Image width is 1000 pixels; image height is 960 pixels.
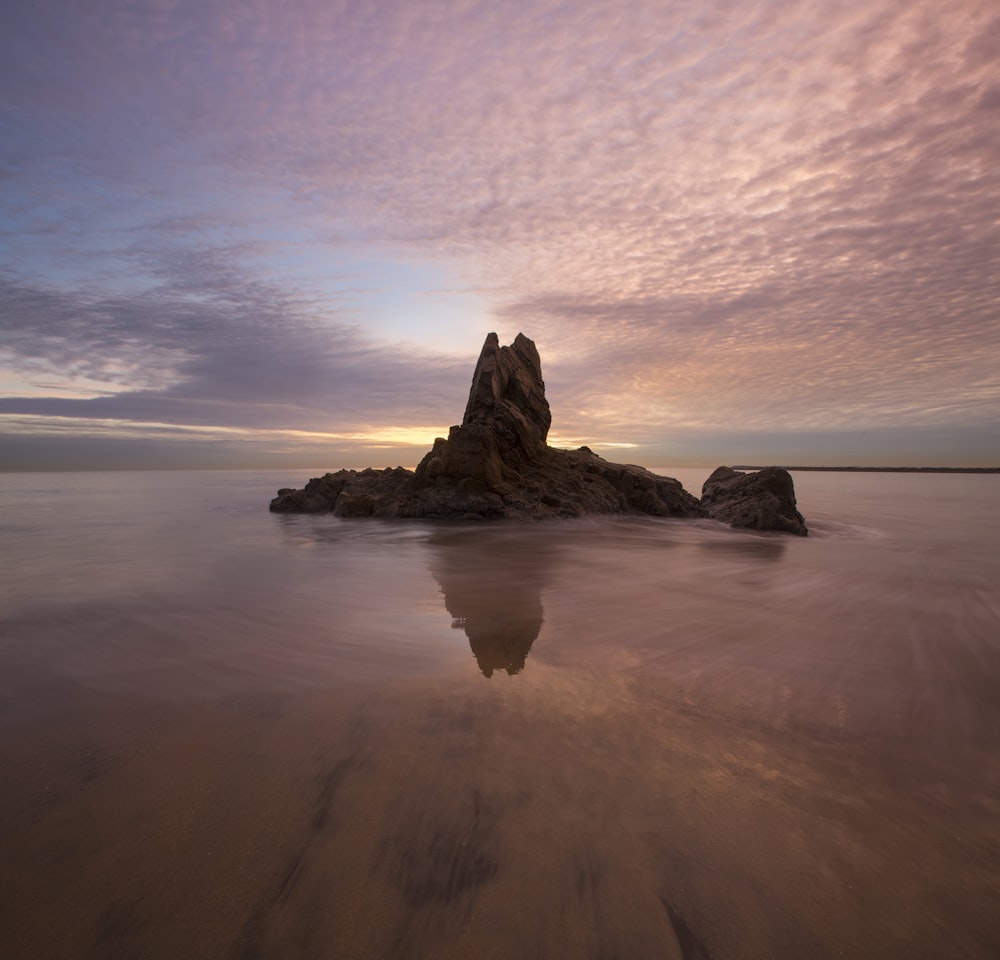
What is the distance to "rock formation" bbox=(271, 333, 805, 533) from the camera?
14.1 meters

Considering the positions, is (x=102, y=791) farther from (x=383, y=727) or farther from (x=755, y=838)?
(x=755, y=838)

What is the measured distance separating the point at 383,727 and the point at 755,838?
1791 mm

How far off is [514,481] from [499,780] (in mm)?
12680

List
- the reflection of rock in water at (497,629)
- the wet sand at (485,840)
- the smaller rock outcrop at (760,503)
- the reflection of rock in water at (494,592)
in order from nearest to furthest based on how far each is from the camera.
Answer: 1. the wet sand at (485,840)
2. the reflection of rock in water at (497,629)
3. the reflection of rock in water at (494,592)
4. the smaller rock outcrop at (760,503)

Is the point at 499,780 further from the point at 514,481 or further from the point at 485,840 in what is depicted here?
the point at 514,481

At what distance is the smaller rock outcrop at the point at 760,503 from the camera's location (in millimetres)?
→ 12766

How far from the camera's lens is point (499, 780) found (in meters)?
2.30

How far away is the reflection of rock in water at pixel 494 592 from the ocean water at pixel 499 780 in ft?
0.21

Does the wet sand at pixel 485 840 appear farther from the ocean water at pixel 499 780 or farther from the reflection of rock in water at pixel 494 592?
the reflection of rock in water at pixel 494 592

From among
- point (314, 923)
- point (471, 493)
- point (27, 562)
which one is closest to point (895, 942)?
point (314, 923)

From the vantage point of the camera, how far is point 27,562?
26.6 ft

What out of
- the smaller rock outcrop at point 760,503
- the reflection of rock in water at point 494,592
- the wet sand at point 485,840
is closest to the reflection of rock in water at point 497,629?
the reflection of rock in water at point 494,592

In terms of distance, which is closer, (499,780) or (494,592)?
(499,780)

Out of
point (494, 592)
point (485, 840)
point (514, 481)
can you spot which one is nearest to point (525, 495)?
point (514, 481)
